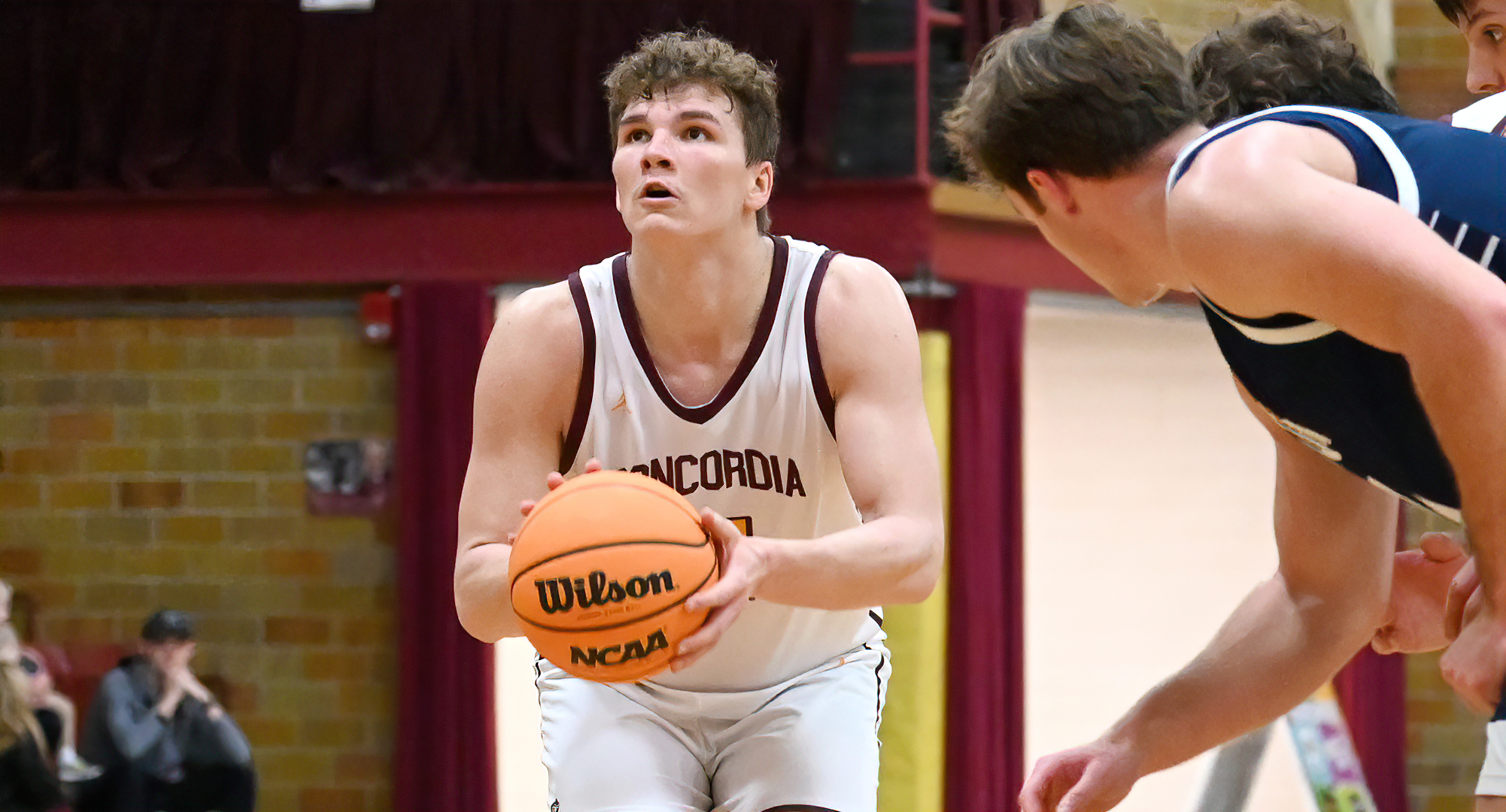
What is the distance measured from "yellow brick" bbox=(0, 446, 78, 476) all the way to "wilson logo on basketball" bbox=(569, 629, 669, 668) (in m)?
5.29

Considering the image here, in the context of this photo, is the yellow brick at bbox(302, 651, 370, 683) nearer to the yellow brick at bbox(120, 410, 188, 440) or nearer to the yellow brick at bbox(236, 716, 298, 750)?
the yellow brick at bbox(236, 716, 298, 750)

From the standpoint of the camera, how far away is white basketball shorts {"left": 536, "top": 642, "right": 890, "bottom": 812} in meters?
2.43

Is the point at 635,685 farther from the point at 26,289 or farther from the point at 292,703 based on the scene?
the point at 26,289

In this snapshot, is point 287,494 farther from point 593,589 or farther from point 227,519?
point 593,589

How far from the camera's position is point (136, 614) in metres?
6.46

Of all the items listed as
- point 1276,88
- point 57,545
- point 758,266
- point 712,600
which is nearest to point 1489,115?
point 1276,88

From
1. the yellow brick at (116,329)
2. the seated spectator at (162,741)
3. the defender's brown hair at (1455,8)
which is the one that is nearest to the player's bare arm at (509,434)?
the defender's brown hair at (1455,8)

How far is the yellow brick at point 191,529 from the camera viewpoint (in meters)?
6.50

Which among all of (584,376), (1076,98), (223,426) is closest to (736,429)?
(584,376)

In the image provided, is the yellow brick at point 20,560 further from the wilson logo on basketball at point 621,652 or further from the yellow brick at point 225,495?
the wilson logo on basketball at point 621,652

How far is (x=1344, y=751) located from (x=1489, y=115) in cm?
450

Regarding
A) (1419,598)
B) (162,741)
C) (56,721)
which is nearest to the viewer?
(1419,598)

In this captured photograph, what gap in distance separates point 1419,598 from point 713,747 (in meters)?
1.17

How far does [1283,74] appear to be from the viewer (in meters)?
2.09
